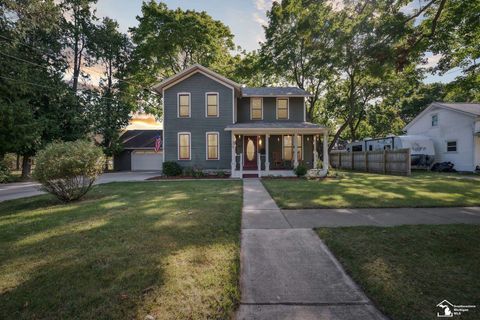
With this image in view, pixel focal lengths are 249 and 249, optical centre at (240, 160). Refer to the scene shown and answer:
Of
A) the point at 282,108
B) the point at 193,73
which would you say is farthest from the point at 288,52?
the point at 193,73

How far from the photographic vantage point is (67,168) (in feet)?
26.2

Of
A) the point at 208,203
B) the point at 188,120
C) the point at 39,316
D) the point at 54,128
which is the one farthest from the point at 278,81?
the point at 39,316

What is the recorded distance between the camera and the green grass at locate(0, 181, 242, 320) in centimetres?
265

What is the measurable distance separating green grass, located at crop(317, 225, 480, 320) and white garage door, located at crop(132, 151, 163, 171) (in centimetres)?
2660

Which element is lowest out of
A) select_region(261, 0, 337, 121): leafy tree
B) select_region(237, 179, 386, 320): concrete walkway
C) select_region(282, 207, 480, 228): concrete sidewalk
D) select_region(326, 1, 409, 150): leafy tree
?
select_region(237, 179, 386, 320): concrete walkway

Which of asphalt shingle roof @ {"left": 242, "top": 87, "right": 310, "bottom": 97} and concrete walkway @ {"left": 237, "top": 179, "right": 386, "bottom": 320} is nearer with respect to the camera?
concrete walkway @ {"left": 237, "top": 179, "right": 386, "bottom": 320}

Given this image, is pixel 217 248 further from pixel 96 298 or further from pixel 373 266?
pixel 373 266

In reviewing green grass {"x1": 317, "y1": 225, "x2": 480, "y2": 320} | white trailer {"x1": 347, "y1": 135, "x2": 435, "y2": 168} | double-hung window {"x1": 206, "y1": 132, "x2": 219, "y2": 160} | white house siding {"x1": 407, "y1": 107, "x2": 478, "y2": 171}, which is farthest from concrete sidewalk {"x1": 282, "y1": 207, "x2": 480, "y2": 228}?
white house siding {"x1": 407, "y1": 107, "x2": 478, "y2": 171}

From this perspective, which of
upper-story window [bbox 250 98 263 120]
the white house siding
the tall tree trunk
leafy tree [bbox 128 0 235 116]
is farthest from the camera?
leafy tree [bbox 128 0 235 116]

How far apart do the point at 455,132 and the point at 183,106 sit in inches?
883

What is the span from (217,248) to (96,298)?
6.19 ft

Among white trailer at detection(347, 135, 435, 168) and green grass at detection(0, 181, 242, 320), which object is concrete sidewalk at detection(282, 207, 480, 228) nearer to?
green grass at detection(0, 181, 242, 320)

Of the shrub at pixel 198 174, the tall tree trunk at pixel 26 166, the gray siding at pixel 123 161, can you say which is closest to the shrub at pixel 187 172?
the shrub at pixel 198 174

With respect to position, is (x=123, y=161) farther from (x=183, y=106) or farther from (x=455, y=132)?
(x=455, y=132)
